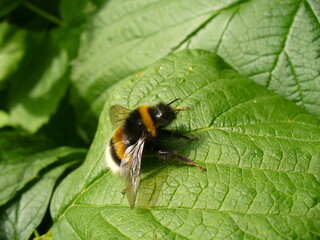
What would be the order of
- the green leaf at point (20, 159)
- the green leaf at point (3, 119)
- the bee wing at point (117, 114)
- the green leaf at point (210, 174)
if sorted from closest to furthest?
1. the green leaf at point (210, 174)
2. the bee wing at point (117, 114)
3. the green leaf at point (20, 159)
4. the green leaf at point (3, 119)

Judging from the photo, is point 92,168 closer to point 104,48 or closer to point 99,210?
point 99,210

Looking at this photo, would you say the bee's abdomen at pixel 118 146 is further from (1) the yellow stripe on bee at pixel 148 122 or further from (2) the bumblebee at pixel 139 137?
(1) the yellow stripe on bee at pixel 148 122

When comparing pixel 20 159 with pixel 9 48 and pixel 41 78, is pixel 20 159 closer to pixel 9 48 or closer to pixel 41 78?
pixel 41 78

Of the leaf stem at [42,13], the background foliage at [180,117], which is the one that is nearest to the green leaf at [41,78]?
the background foliage at [180,117]

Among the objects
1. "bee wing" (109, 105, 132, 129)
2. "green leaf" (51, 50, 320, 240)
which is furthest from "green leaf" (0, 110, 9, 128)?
"bee wing" (109, 105, 132, 129)

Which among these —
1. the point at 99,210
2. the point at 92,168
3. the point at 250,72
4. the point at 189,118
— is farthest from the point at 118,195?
the point at 250,72

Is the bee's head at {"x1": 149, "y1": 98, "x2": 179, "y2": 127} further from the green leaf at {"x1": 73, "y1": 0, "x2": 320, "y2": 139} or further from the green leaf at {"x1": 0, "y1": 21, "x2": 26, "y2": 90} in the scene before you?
the green leaf at {"x1": 0, "y1": 21, "x2": 26, "y2": 90}
